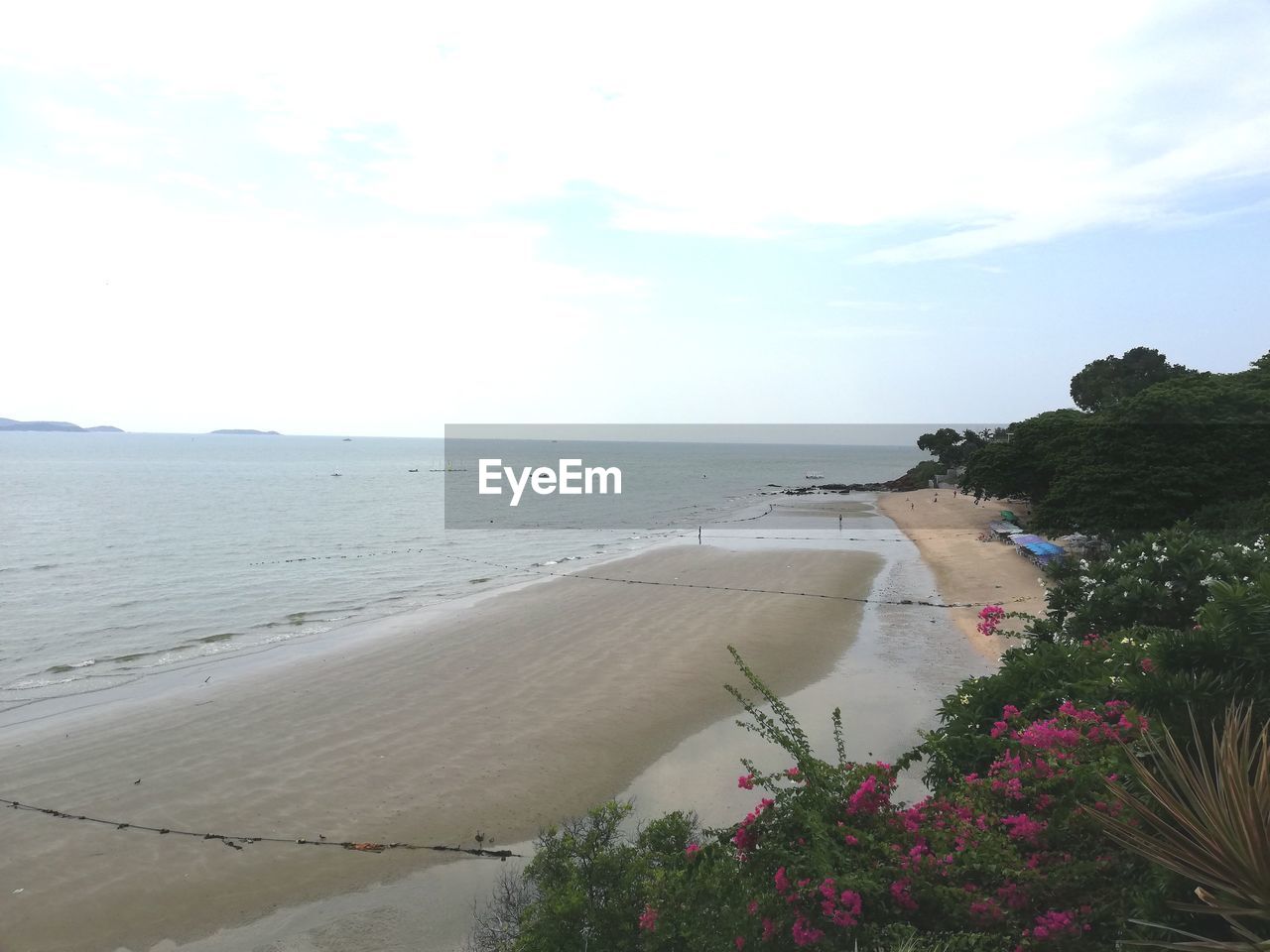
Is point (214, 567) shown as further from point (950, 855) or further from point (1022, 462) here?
point (1022, 462)

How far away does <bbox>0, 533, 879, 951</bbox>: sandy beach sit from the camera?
8.68 m

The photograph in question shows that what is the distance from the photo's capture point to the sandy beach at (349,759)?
8.68 m

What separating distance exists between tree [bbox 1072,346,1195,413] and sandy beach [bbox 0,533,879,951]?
51040 mm

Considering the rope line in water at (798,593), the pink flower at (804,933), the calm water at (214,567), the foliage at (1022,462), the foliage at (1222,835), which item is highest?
the foliage at (1022,462)

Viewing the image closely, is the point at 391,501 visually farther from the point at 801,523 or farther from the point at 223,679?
the point at 223,679

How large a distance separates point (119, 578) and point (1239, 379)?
45733 mm

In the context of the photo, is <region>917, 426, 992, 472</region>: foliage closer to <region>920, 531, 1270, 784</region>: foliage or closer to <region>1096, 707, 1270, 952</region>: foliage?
<region>920, 531, 1270, 784</region>: foliage

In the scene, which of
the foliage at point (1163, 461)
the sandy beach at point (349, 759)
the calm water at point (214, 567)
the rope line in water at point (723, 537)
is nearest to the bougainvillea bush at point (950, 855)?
the sandy beach at point (349, 759)

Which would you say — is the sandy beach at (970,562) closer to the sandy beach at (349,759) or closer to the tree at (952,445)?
the sandy beach at (349,759)

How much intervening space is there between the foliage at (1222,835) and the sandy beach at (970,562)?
14387 mm

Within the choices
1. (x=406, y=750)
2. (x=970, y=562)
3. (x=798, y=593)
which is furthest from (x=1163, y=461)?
(x=406, y=750)

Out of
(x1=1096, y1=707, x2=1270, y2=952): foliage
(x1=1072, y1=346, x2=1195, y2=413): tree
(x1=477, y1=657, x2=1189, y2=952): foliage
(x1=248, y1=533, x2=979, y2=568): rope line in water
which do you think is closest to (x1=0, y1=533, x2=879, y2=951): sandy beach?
(x1=477, y1=657, x2=1189, y2=952): foliage

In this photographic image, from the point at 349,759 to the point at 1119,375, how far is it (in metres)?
71.4

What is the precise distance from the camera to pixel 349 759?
39.3 feet
